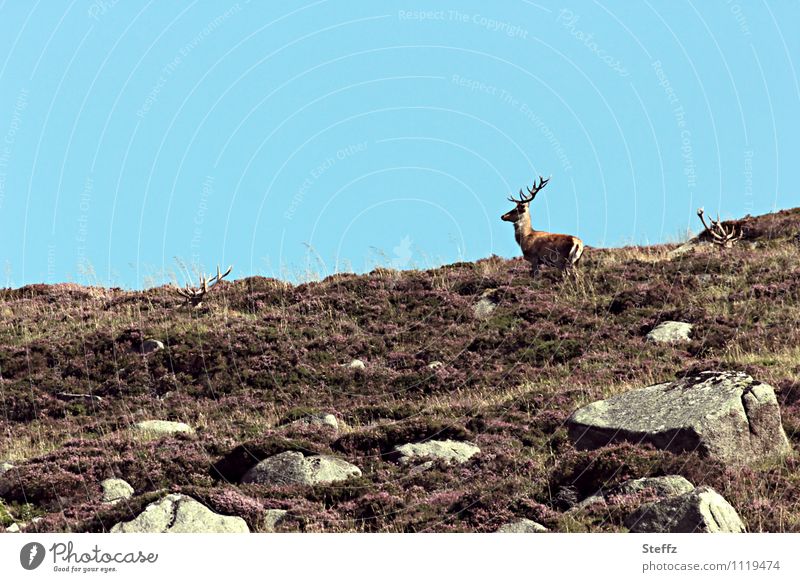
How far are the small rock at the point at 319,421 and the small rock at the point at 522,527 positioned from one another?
23.5ft

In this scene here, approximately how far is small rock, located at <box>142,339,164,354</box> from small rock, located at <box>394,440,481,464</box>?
11.3 m

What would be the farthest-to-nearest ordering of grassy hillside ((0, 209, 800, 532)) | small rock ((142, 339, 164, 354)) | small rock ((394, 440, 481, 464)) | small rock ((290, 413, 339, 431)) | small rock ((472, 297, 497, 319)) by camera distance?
small rock ((472, 297, 497, 319))
small rock ((142, 339, 164, 354))
small rock ((290, 413, 339, 431))
small rock ((394, 440, 481, 464))
grassy hillside ((0, 209, 800, 532))

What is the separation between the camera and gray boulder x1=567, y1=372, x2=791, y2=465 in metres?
14.5

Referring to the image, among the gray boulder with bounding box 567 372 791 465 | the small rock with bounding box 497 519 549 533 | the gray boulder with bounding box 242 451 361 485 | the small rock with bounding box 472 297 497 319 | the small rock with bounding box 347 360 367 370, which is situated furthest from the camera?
the small rock with bounding box 472 297 497 319

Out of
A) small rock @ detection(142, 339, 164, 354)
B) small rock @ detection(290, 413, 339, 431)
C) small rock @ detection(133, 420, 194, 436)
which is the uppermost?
small rock @ detection(142, 339, 164, 354)

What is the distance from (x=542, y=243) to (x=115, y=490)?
56.6 feet

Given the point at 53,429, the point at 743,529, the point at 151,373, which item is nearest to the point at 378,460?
the point at 743,529

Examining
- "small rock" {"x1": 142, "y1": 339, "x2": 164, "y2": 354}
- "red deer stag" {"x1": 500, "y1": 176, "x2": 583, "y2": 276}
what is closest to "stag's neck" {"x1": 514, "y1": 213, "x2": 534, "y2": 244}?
"red deer stag" {"x1": 500, "y1": 176, "x2": 583, "y2": 276}

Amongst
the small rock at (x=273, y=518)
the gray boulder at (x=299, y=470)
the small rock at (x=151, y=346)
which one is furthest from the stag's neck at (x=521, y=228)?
the small rock at (x=273, y=518)

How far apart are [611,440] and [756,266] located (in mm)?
16137

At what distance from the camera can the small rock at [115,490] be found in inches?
611

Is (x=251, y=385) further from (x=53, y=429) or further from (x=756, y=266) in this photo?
→ (x=756, y=266)

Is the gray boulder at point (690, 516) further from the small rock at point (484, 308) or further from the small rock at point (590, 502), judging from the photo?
the small rock at point (484, 308)

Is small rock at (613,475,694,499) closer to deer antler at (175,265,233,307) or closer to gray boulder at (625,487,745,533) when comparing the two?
gray boulder at (625,487,745,533)
